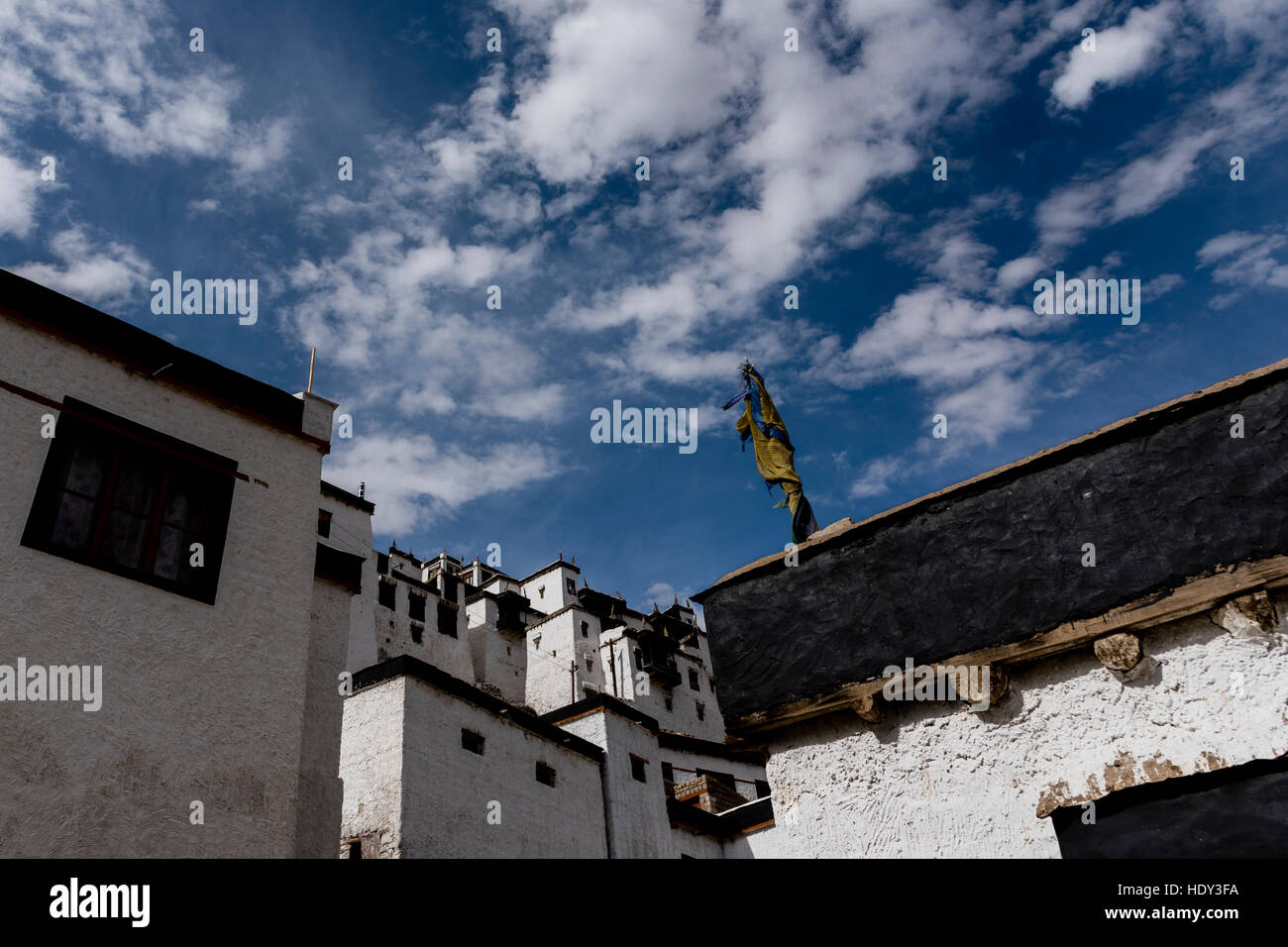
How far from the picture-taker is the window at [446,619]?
4144 cm

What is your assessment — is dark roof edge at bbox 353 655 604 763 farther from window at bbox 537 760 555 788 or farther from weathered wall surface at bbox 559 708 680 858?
weathered wall surface at bbox 559 708 680 858

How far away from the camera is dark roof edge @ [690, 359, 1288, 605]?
520cm

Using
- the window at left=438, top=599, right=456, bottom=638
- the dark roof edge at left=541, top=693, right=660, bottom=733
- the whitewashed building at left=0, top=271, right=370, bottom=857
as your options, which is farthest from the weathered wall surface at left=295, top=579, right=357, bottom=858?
the window at left=438, top=599, right=456, bottom=638

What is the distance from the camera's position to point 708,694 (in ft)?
148

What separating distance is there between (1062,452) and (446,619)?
38787 mm

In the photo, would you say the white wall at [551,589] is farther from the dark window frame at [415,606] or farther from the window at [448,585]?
the dark window frame at [415,606]

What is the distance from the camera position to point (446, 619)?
138 feet

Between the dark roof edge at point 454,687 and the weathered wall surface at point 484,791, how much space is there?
0.38ft

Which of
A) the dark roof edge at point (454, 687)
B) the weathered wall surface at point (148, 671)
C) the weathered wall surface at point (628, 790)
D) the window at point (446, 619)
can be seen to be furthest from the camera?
the window at point (446, 619)

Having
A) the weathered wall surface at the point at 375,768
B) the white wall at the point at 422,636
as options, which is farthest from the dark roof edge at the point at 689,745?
the weathered wall surface at the point at 375,768

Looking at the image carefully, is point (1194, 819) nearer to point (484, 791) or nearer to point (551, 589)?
point (484, 791)
